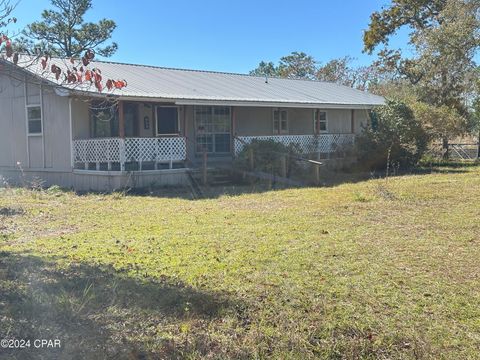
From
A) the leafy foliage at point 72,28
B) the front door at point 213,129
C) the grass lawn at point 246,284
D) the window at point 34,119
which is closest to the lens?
the grass lawn at point 246,284

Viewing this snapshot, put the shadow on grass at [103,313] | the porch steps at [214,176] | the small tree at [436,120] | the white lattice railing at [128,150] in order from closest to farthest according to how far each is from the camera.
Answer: the shadow on grass at [103,313], the white lattice railing at [128,150], the porch steps at [214,176], the small tree at [436,120]

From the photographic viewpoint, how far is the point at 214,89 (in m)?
19.5

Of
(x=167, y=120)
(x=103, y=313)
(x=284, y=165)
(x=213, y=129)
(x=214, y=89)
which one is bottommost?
(x=103, y=313)

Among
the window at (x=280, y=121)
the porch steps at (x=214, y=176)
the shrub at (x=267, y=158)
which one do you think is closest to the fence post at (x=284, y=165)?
the shrub at (x=267, y=158)

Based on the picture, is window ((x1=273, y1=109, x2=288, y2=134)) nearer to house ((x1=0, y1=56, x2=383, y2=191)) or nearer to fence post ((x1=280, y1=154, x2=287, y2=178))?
house ((x1=0, y1=56, x2=383, y2=191))

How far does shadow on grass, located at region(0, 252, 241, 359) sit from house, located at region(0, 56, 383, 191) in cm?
845

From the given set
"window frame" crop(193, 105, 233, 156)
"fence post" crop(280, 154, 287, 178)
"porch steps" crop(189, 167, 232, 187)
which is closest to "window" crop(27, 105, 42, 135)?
"window frame" crop(193, 105, 233, 156)

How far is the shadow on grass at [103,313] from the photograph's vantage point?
375 centimetres

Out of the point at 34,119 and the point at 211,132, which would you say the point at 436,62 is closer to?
the point at 211,132

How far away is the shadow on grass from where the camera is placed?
12.3 feet

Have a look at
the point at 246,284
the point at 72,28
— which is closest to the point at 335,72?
the point at 72,28

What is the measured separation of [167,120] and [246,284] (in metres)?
14.3

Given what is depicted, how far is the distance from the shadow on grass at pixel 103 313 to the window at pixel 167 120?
13.2 metres

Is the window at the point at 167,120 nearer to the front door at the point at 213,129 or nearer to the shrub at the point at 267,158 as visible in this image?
the front door at the point at 213,129
